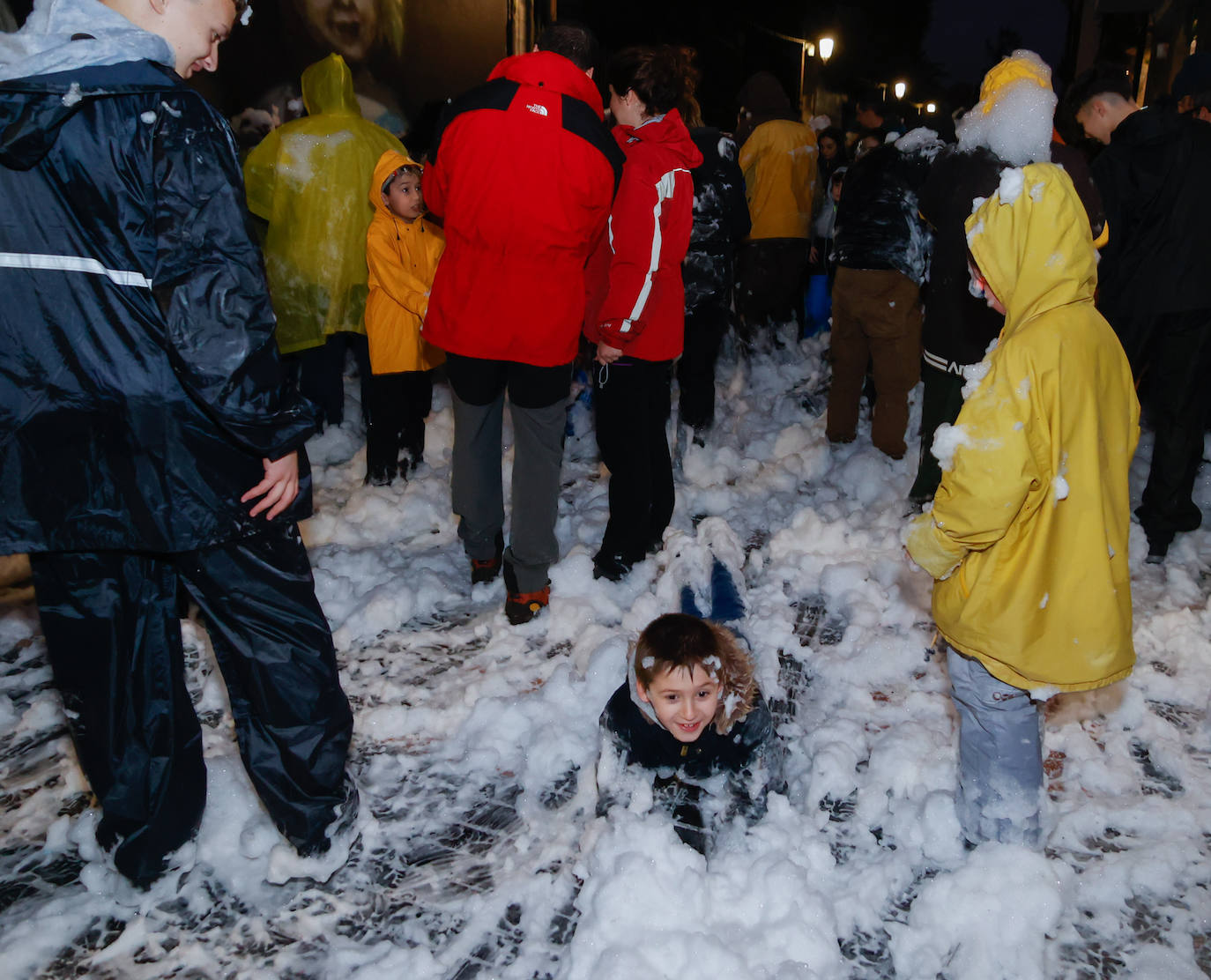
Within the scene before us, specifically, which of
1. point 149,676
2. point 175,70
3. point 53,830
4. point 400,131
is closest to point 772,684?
point 149,676

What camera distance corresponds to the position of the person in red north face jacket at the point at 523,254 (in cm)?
319

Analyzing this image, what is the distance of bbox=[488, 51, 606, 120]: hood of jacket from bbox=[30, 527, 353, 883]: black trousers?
74.2 inches

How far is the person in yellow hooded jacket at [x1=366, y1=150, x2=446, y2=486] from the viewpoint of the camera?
4605 mm

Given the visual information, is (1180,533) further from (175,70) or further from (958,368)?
(175,70)

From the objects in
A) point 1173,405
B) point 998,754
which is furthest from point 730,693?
point 1173,405

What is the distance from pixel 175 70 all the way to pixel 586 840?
7.22 ft

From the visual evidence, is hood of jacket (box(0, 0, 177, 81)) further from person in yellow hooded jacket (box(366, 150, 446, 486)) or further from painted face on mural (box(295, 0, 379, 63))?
painted face on mural (box(295, 0, 379, 63))

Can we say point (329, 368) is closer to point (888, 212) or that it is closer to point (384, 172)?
point (384, 172)

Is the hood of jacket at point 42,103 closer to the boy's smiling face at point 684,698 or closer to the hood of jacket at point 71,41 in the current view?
the hood of jacket at point 71,41

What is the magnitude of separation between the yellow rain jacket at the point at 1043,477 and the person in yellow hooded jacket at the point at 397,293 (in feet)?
9.61

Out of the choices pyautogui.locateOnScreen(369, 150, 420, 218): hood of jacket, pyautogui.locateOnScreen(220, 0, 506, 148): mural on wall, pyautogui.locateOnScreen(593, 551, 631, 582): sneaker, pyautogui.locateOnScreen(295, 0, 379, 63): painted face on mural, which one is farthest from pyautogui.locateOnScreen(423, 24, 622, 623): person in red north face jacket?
pyautogui.locateOnScreen(295, 0, 379, 63): painted face on mural

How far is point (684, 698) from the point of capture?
2471mm

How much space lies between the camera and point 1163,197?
401 cm

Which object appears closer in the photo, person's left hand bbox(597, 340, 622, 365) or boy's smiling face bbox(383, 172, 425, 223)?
person's left hand bbox(597, 340, 622, 365)
